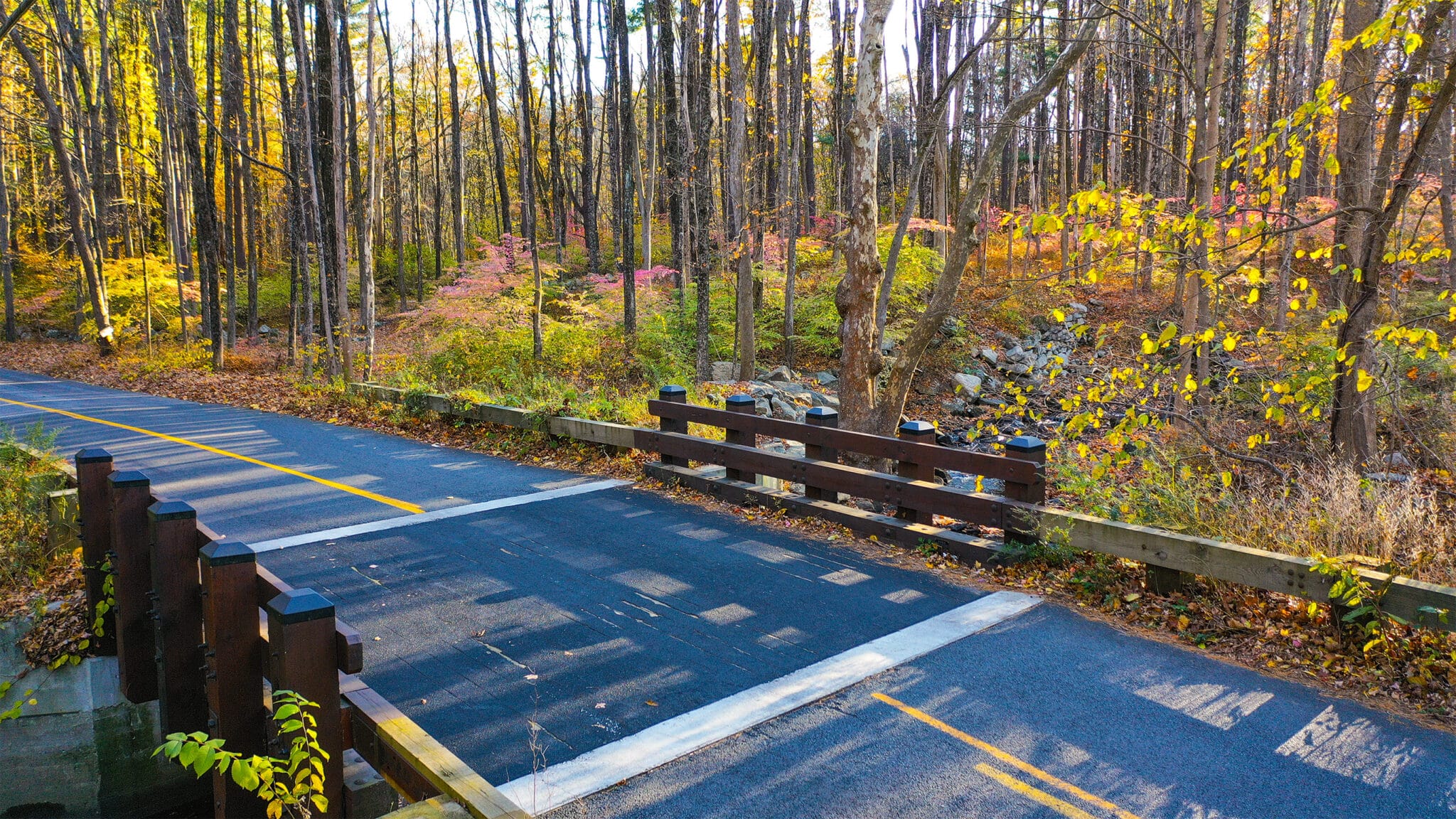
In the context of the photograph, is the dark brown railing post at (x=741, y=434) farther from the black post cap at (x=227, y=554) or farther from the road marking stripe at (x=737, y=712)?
the black post cap at (x=227, y=554)

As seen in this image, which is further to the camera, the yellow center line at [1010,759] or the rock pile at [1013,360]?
the rock pile at [1013,360]

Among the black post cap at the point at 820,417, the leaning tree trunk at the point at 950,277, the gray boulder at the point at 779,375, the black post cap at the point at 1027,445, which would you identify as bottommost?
the gray boulder at the point at 779,375

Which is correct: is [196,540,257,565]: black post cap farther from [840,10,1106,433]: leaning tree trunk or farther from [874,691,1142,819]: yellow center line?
[840,10,1106,433]: leaning tree trunk

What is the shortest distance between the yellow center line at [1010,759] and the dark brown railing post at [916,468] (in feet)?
10.4

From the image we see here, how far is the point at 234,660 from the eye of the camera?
3621 millimetres

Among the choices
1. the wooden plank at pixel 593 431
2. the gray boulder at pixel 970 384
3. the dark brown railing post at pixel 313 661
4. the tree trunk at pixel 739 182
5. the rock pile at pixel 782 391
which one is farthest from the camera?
the gray boulder at pixel 970 384

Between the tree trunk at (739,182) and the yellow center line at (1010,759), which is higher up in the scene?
the tree trunk at (739,182)

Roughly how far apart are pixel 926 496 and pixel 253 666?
5498 mm

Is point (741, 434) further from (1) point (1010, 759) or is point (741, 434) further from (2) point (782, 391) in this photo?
(2) point (782, 391)

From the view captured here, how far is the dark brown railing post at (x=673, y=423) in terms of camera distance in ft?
33.8

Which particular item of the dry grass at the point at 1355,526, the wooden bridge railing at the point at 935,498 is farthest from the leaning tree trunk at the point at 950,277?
the dry grass at the point at 1355,526

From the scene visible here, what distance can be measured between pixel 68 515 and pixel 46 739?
2.46 meters

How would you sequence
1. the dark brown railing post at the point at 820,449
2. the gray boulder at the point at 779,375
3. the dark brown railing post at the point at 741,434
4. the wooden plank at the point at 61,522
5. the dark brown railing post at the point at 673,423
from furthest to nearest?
the gray boulder at the point at 779,375 → the dark brown railing post at the point at 673,423 → the dark brown railing post at the point at 741,434 → the dark brown railing post at the point at 820,449 → the wooden plank at the point at 61,522

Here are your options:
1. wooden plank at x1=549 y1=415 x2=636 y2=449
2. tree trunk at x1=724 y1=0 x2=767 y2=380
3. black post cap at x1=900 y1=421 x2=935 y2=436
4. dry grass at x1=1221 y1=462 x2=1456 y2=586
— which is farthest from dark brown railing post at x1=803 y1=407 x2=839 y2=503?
tree trunk at x1=724 y1=0 x2=767 y2=380
